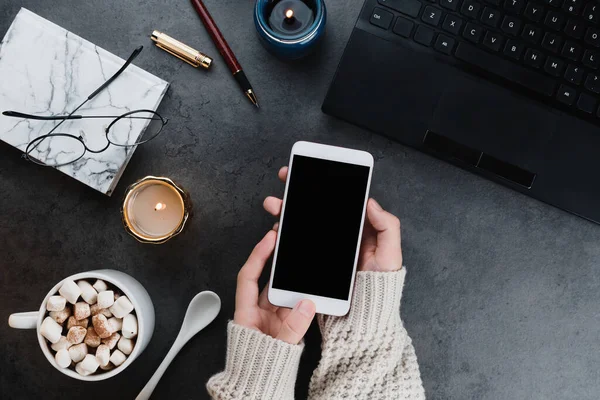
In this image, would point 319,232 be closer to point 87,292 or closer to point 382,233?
point 382,233

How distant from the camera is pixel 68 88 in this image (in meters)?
0.71

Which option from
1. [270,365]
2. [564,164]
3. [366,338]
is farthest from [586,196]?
[270,365]

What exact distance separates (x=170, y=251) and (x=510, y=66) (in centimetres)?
55

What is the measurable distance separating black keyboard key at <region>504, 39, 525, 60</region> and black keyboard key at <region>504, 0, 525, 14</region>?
0.04 m

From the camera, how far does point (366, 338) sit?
68 centimetres

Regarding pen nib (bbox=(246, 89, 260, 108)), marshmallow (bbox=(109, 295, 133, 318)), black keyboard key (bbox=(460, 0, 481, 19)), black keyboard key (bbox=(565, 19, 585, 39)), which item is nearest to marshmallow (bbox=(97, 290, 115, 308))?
marshmallow (bbox=(109, 295, 133, 318))

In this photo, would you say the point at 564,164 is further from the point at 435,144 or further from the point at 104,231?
the point at 104,231

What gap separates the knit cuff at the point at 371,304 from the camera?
0.67 metres

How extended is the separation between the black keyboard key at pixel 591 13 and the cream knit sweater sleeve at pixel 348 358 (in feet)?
1.38

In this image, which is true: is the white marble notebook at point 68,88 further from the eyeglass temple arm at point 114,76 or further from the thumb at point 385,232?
the thumb at point 385,232

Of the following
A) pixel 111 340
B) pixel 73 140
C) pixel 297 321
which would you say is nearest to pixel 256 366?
pixel 297 321

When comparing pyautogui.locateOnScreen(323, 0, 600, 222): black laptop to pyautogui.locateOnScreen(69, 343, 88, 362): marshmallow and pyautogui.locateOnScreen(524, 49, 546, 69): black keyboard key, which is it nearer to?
pyautogui.locateOnScreen(524, 49, 546, 69): black keyboard key

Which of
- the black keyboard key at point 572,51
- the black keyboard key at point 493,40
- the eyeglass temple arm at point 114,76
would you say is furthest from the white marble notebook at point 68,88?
the black keyboard key at point 572,51

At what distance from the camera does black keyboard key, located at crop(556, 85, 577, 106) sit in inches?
26.7
